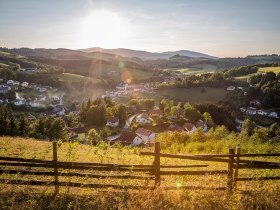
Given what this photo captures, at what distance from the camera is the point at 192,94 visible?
429ft

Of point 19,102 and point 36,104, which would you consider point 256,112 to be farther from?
point 19,102

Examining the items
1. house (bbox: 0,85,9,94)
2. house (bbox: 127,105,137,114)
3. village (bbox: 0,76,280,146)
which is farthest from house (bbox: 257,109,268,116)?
house (bbox: 0,85,9,94)

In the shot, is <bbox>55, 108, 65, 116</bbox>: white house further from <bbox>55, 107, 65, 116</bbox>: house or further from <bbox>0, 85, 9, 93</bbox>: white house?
<bbox>0, 85, 9, 93</bbox>: white house

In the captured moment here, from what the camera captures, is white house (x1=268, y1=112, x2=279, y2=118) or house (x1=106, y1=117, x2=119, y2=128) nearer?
house (x1=106, y1=117, x2=119, y2=128)

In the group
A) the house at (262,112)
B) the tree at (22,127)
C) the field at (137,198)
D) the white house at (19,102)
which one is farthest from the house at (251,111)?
the field at (137,198)

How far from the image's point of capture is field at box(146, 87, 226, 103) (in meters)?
122

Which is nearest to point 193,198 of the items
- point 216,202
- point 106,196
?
point 216,202

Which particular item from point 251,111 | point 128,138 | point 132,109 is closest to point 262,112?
point 251,111

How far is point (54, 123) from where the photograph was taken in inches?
2117

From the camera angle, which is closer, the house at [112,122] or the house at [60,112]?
the house at [112,122]

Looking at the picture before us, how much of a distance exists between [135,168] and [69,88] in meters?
159

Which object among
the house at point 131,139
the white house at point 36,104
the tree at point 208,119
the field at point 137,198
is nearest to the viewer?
the field at point 137,198

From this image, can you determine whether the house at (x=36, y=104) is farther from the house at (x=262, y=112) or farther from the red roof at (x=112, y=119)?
the house at (x=262, y=112)

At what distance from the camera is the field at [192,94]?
→ 12181 centimetres
